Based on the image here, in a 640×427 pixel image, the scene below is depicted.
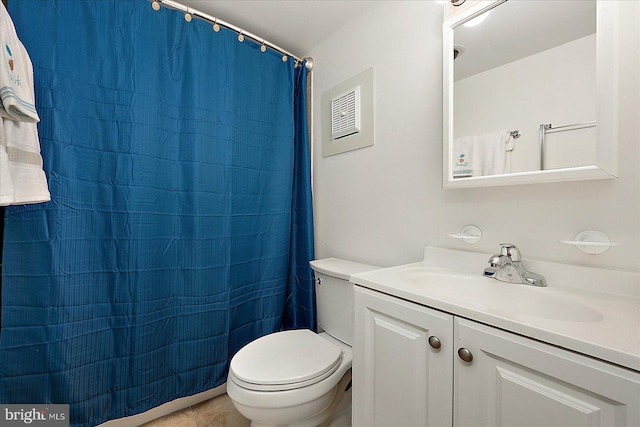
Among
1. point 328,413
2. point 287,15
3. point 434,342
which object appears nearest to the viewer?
point 434,342

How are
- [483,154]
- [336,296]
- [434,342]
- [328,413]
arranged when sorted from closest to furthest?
[434,342] < [483,154] < [328,413] < [336,296]

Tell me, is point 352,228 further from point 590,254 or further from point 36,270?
point 36,270

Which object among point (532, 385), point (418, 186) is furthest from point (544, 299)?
point (418, 186)

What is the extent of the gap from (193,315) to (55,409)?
595 mm

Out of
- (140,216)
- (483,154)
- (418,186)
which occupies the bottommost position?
(140,216)

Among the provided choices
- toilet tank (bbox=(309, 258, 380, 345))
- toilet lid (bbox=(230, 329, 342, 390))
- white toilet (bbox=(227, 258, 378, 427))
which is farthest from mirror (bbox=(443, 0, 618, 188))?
toilet lid (bbox=(230, 329, 342, 390))

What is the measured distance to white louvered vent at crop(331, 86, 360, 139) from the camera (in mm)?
1549

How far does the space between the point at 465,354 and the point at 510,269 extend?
1.34ft

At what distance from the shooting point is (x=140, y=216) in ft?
4.29

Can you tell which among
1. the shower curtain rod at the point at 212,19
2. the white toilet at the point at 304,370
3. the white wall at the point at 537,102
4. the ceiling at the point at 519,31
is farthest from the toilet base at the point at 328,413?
the shower curtain rod at the point at 212,19

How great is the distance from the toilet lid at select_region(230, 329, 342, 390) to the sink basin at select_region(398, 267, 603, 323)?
19.6 inches

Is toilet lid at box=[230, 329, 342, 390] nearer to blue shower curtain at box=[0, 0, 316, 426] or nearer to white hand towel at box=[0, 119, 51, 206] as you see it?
blue shower curtain at box=[0, 0, 316, 426]

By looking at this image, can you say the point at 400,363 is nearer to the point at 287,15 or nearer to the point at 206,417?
the point at 206,417

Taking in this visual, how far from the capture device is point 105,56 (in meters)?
1.23
